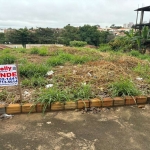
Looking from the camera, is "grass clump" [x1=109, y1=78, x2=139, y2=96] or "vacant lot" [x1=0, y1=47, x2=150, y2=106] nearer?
"vacant lot" [x1=0, y1=47, x2=150, y2=106]

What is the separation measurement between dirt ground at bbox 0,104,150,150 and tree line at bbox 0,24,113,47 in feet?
69.5

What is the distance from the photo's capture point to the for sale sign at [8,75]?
2.10 metres

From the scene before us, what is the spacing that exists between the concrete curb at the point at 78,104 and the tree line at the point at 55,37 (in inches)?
822

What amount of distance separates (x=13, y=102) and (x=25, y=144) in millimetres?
839

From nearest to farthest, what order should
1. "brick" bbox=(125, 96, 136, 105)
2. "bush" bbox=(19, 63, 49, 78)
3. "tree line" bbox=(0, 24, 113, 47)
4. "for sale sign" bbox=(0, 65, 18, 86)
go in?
1. "for sale sign" bbox=(0, 65, 18, 86)
2. "brick" bbox=(125, 96, 136, 105)
3. "bush" bbox=(19, 63, 49, 78)
4. "tree line" bbox=(0, 24, 113, 47)

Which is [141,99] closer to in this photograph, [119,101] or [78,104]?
[119,101]

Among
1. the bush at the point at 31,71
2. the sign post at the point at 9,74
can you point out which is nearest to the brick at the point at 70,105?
the sign post at the point at 9,74

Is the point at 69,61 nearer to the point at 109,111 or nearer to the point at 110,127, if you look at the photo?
the point at 109,111

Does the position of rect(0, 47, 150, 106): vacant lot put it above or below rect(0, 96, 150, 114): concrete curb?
above

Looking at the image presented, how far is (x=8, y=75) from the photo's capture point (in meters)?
2.14

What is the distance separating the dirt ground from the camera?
1.58 meters

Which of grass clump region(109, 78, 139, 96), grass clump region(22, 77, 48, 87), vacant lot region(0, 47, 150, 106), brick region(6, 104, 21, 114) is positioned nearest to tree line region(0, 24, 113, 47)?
vacant lot region(0, 47, 150, 106)

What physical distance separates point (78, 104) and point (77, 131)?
529 mm

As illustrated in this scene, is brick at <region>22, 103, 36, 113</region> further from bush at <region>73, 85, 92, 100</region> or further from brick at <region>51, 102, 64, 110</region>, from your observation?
bush at <region>73, 85, 92, 100</region>
